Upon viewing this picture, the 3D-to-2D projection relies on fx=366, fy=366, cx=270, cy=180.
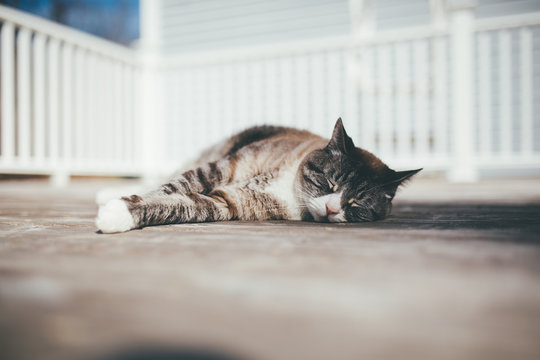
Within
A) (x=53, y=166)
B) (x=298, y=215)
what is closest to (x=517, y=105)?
(x=298, y=215)

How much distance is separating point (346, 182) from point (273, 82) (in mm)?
3247

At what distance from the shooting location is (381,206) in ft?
4.85

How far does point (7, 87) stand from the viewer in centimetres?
316

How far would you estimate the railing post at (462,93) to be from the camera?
3635 millimetres

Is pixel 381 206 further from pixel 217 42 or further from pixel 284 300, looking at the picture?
pixel 217 42

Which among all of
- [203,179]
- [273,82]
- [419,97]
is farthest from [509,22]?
[203,179]

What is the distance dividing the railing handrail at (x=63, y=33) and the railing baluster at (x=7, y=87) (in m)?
0.08

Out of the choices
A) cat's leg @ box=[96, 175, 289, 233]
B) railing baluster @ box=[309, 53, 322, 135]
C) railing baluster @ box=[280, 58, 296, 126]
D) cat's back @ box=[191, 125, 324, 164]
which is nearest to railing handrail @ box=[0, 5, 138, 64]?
railing baluster @ box=[280, 58, 296, 126]

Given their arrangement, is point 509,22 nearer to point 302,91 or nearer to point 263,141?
point 302,91

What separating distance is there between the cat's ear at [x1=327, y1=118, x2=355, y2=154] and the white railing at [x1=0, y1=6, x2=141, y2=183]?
9.55 ft

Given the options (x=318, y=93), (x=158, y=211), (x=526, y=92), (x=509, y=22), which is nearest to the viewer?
(x=158, y=211)

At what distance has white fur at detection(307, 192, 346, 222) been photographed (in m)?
1.38

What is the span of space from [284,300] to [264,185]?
1.07 m

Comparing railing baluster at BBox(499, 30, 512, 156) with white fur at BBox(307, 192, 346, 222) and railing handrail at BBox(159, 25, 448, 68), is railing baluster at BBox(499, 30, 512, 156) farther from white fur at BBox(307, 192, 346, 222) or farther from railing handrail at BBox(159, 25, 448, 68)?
white fur at BBox(307, 192, 346, 222)
